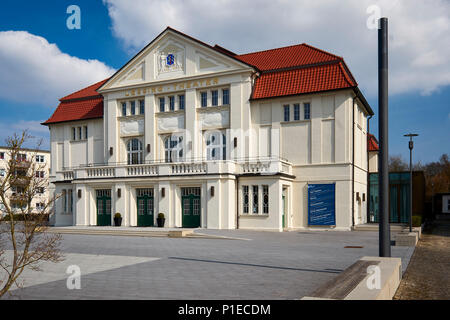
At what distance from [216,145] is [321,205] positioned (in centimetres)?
858

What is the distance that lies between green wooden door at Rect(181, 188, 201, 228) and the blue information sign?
7485mm

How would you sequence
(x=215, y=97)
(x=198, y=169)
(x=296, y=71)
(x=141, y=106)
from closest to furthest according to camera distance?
(x=198, y=169) → (x=296, y=71) → (x=215, y=97) → (x=141, y=106)

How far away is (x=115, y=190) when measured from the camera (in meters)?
31.1

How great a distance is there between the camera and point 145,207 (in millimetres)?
30594

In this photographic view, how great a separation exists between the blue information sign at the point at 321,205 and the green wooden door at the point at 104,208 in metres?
14.7

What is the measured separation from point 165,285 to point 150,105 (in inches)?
1006

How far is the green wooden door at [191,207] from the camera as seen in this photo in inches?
1129

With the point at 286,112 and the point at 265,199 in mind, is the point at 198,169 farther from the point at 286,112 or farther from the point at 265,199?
the point at 286,112

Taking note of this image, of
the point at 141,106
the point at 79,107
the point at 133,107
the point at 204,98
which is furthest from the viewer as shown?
the point at 79,107

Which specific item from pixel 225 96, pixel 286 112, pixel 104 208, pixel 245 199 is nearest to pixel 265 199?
pixel 245 199

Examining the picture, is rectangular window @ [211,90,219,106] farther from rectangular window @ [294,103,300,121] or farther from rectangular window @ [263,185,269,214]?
rectangular window @ [263,185,269,214]

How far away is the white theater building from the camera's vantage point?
27.8 meters

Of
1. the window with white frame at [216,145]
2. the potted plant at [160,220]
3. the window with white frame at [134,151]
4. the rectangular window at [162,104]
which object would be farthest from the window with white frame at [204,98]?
the potted plant at [160,220]

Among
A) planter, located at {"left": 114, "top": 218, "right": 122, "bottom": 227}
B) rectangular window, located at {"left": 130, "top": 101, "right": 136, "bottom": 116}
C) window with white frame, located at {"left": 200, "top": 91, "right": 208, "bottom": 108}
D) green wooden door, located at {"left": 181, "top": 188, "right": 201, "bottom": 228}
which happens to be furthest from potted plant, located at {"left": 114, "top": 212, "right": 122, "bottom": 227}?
window with white frame, located at {"left": 200, "top": 91, "right": 208, "bottom": 108}
